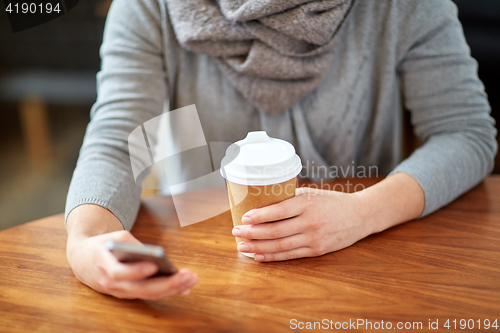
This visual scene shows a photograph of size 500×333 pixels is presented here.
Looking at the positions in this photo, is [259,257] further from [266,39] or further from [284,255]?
[266,39]

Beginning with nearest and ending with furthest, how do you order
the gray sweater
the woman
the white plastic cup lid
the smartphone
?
the smartphone, the white plastic cup lid, the woman, the gray sweater

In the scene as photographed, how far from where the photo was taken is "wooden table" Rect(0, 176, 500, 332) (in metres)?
0.48

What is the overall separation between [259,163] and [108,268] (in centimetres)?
23

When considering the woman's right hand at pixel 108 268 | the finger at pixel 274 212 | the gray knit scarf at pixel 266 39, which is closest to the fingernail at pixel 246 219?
the finger at pixel 274 212

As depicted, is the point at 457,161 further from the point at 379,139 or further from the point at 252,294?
the point at 252,294

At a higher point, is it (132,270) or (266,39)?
(266,39)

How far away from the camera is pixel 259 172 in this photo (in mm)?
531

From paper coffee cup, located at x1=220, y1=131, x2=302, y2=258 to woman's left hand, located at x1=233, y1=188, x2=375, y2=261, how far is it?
2 cm

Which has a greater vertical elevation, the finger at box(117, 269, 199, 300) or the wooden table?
the finger at box(117, 269, 199, 300)

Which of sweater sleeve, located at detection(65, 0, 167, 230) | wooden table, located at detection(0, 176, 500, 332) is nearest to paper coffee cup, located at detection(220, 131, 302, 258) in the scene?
wooden table, located at detection(0, 176, 500, 332)

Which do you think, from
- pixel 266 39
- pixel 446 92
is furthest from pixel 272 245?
pixel 446 92

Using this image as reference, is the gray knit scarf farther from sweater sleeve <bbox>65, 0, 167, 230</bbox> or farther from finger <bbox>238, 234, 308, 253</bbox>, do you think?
finger <bbox>238, 234, 308, 253</bbox>

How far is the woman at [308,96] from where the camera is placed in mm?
663

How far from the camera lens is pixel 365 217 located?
648 millimetres
